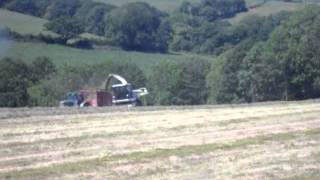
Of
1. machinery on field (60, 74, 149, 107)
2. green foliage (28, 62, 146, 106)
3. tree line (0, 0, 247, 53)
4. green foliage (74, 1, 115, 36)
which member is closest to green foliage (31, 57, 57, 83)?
green foliage (28, 62, 146, 106)

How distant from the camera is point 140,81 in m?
85.8

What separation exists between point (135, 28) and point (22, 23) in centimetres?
2451

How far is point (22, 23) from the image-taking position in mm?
93250

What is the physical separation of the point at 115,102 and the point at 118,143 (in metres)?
24.9

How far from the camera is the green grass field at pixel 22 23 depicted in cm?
9044

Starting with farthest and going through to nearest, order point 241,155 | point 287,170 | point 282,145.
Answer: point 282,145 < point 241,155 < point 287,170

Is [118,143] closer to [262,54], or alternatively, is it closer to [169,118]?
[169,118]

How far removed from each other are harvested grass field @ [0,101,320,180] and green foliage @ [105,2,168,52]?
261ft

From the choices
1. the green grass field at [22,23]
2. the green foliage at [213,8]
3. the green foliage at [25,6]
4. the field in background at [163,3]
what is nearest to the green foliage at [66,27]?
the green grass field at [22,23]

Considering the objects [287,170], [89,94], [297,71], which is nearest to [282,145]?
[287,170]

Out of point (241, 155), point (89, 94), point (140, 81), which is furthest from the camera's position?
point (140, 81)

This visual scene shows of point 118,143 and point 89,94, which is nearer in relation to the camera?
point 118,143

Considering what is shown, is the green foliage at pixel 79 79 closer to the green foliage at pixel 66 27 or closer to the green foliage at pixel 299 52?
the green foliage at pixel 66 27

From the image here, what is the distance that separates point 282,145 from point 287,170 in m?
3.82
